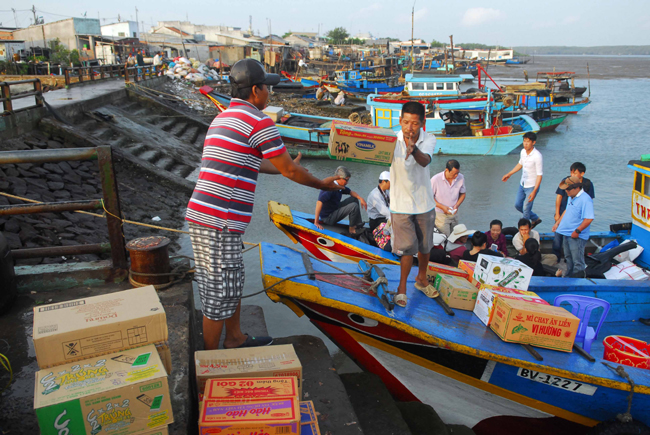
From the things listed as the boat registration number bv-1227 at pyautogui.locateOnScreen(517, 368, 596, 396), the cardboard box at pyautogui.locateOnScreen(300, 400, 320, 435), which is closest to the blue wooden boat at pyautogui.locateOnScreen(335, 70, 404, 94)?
the boat registration number bv-1227 at pyautogui.locateOnScreen(517, 368, 596, 396)

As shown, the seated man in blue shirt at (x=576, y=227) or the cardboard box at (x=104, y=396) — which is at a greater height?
the cardboard box at (x=104, y=396)

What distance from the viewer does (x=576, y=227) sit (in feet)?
18.0

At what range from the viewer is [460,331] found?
3393 mm

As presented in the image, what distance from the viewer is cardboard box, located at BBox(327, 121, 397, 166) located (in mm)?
3307

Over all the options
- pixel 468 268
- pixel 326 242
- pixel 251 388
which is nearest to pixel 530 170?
pixel 468 268

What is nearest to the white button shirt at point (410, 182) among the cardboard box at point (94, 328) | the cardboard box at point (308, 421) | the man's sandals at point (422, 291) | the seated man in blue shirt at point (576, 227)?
the man's sandals at point (422, 291)

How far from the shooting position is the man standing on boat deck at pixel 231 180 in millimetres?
2494

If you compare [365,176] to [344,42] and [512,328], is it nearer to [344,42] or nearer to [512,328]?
[512,328]

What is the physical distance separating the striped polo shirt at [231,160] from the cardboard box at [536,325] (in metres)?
2.11

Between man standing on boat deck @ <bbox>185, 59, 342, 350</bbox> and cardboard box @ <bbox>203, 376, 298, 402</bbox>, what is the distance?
0.59m

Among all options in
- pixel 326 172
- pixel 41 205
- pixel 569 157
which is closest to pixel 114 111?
pixel 326 172

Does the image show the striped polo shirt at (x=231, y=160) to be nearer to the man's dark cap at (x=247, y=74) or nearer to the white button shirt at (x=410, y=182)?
the man's dark cap at (x=247, y=74)

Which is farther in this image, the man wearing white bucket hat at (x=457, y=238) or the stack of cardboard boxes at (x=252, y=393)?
the man wearing white bucket hat at (x=457, y=238)

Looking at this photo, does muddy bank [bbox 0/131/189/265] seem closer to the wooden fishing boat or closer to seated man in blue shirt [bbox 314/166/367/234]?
the wooden fishing boat
